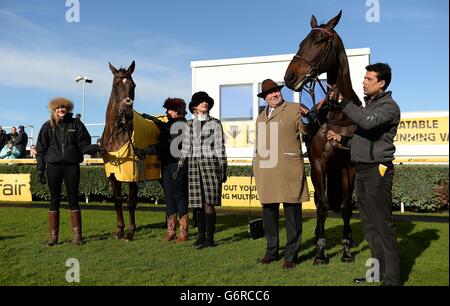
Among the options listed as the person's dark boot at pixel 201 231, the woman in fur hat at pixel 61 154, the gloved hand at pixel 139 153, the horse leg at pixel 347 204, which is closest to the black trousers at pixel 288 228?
the horse leg at pixel 347 204

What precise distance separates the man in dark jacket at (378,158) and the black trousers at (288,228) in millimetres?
1108

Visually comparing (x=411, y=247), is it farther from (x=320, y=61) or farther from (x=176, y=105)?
(x=176, y=105)

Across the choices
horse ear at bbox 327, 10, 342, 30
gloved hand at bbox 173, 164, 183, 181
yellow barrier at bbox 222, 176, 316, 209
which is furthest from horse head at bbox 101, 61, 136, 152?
yellow barrier at bbox 222, 176, 316, 209

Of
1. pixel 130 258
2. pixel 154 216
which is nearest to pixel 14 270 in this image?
pixel 130 258

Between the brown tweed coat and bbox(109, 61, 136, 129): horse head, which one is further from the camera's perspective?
bbox(109, 61, 136, 129): horse head

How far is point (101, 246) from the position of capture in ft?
21.7

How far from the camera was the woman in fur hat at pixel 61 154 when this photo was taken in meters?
6.73

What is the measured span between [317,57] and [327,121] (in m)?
0.80

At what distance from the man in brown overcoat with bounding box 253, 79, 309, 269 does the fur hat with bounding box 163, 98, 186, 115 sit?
2.37 meters

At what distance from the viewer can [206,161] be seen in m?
6.47

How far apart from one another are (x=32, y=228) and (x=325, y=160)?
609cm

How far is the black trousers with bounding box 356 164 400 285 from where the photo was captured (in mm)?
4070

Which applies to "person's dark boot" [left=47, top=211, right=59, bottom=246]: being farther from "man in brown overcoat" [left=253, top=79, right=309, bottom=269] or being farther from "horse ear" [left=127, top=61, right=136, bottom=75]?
"man in brown overcoat" [left=253, top=79, right=309, bottom=269]
